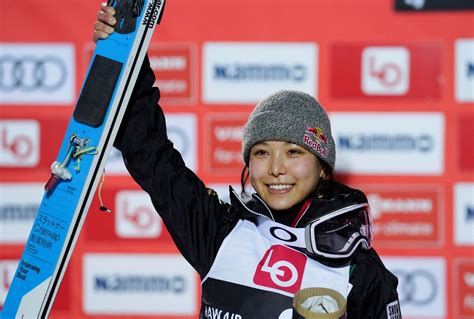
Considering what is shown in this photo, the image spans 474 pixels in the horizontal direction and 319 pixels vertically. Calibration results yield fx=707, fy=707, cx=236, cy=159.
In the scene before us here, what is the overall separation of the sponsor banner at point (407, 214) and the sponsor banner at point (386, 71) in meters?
0.33

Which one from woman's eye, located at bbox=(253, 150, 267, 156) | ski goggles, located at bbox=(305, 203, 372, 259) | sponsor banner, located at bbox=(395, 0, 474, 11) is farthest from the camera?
sponsor banner, located at bbox=(395, 0, 474, 11)

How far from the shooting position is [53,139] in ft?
8.46

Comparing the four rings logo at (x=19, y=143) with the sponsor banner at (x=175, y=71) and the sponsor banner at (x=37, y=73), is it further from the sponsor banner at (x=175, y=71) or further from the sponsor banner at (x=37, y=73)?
the sponsor banner at (x=175, y=71)

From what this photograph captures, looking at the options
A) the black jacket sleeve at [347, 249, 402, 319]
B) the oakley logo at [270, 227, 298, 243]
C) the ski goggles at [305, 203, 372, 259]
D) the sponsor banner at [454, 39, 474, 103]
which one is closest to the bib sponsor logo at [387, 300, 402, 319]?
the black jacket sleeve at [347, 249, 402, 319]

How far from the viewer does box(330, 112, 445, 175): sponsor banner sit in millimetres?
2473

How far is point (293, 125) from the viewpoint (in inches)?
55.7

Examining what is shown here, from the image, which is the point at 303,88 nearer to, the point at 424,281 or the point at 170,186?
the point at 424,281

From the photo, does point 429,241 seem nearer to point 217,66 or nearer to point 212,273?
point 217,66

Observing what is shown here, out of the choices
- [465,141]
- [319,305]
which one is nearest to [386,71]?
[465,141]

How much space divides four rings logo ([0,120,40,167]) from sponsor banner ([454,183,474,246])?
1518 millimetres

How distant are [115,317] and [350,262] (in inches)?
58.3

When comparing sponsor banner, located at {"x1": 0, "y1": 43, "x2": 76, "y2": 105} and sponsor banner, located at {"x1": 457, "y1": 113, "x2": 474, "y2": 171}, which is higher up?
sponsor banner, located at {"x1": 0, "y1": 43, "x2": 76, "y2": 105}

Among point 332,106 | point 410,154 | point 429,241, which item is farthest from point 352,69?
point 429,241

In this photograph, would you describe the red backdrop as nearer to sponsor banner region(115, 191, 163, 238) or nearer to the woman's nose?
sponsor banner region(115, 191, 163, 238)
